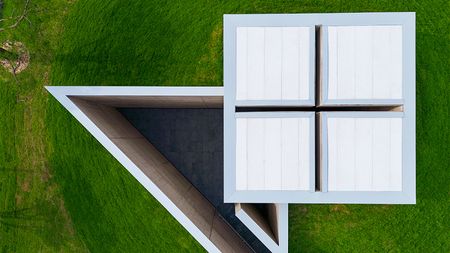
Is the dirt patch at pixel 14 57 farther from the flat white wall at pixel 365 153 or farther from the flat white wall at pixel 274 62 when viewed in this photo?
the flat white wall at pixel 365 153

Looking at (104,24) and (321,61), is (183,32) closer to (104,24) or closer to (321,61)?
(104,24)

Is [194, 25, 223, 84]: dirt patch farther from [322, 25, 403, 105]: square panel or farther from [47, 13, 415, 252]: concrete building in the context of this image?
[322, 25, 403, 105]: square panel

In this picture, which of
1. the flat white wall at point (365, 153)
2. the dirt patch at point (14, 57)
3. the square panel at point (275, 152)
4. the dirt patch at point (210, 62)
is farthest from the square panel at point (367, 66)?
the dirt patch at point (14, 57)

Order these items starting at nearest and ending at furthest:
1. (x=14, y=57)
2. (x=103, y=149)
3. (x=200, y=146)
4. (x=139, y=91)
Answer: (x=139, y=91)
(x=200, y=146)
(x=103, y=149)
(x=14, y=57)

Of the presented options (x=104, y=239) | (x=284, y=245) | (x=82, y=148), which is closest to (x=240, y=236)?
(x=284, y=245)

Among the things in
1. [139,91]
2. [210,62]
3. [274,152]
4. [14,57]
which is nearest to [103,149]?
[139,91]

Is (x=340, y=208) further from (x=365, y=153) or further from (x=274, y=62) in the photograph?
(x=274, y=62)
